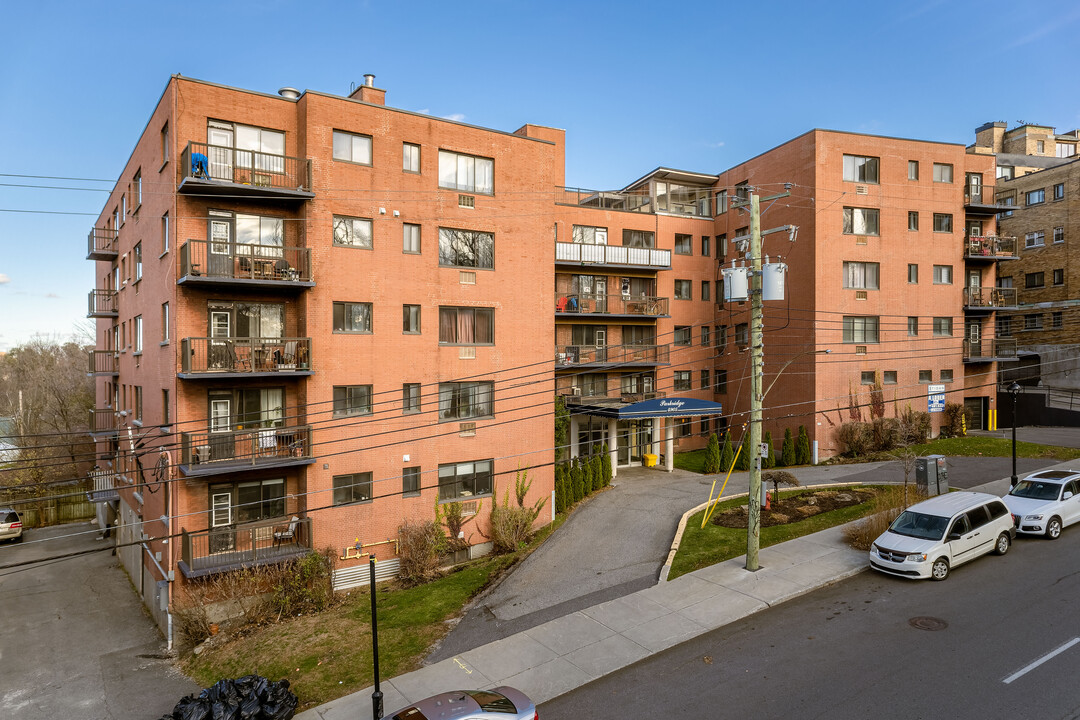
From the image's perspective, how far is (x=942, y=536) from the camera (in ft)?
54.2

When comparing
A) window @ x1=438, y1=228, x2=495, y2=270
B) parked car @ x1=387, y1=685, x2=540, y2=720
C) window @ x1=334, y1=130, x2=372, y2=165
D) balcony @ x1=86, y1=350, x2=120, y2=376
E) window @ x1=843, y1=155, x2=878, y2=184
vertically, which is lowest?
parked car @ x1=387, y1=685, x2=540, y2=720

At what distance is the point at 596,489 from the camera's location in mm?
28625

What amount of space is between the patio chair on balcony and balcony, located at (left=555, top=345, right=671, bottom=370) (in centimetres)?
1499

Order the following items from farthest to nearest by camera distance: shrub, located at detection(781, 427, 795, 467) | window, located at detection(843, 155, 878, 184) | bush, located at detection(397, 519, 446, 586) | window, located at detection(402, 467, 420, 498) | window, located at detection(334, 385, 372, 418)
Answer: window, located at detection(843, 155, 878, 184) → shrub, located at detection(781, 427, 795, 467) → window, located at detection(402, 467, 420, 498) → bush, located at detection(397, 519, 446, 586) → window, located at detection(334, 385, 372, 418)

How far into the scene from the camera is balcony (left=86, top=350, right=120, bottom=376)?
30453 mm

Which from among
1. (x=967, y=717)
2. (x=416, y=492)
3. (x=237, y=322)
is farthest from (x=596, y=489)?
(x=967, y=717)

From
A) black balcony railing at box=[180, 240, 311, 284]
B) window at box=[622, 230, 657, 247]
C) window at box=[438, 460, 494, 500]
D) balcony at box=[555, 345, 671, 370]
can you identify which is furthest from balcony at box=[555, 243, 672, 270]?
black balcony railing at box=[180, 240, 311, 284]

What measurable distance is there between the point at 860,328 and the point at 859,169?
862 cm

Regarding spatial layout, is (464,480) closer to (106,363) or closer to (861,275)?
(106,363)

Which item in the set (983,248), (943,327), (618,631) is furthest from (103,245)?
(983,248)

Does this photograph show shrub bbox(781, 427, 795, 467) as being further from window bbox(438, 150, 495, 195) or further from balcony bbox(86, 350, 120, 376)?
balcony bbox(86, 350, 120, 376)

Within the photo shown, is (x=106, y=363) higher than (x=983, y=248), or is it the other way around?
(x=983, y=248)

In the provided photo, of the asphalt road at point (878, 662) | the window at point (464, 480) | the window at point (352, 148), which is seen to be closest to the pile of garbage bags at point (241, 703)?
the asphalt road at point (878, 662)

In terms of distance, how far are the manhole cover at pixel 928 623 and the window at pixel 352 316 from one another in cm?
1783
